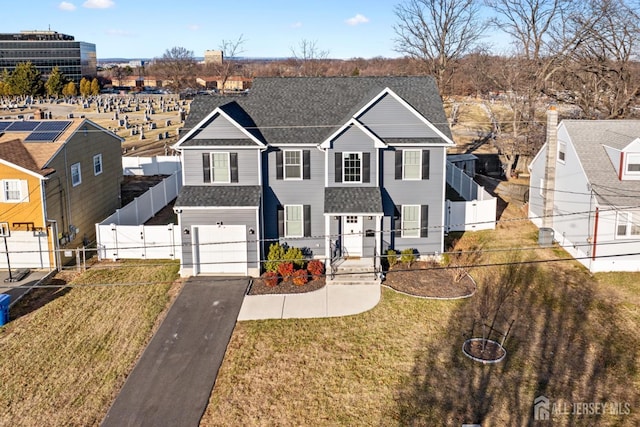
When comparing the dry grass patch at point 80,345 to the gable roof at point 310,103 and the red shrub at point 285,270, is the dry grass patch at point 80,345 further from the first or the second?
the gable roof at point 310,103

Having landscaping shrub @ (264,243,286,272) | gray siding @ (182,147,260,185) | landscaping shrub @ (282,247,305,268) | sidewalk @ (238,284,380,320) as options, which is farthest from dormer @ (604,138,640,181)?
gray siding @ (182,147,260,185)

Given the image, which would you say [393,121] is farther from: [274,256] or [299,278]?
[299,278]

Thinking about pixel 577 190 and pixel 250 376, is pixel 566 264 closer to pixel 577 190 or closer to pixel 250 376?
pixel 577 190

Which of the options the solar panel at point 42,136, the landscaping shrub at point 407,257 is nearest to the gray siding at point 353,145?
the landscaping shrub at point 407,257

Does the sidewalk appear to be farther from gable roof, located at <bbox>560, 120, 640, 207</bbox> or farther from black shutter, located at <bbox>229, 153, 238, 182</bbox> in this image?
gable roof, located at <bbox>560, 120, 640, 207</bbox>

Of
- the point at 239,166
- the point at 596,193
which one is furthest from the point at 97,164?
the point at 596,193

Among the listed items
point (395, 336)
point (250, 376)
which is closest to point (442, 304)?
point (395, 336)
